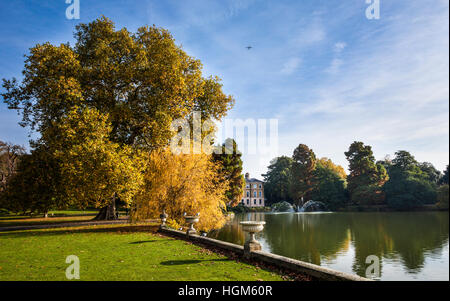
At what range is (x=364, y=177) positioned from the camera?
59625mm

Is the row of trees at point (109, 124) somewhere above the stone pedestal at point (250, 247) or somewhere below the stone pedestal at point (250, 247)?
above

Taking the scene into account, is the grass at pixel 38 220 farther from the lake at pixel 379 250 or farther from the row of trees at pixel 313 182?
the row of trees at pixel 313 182

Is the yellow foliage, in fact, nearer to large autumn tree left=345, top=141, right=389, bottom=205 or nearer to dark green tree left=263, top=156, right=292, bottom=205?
large autumn tree left=345, top=141, right=389, bottom=205

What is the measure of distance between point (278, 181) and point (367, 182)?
87.9ft

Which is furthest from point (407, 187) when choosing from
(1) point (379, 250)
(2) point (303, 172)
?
(1) point (379, 250)

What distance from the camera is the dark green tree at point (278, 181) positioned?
79750 mm

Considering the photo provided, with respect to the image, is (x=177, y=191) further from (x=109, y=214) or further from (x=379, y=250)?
(x=379, y=250)

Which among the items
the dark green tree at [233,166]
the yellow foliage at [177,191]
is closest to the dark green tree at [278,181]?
the dark green tree at [233,166]

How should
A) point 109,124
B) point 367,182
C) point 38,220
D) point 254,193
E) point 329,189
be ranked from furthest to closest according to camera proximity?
point 254,193 < point 329,189 < point 367,182 < point 38,220 < point 109,124

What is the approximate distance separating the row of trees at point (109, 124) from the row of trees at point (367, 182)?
4319 cm

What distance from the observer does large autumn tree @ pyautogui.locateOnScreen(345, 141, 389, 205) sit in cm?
5634
